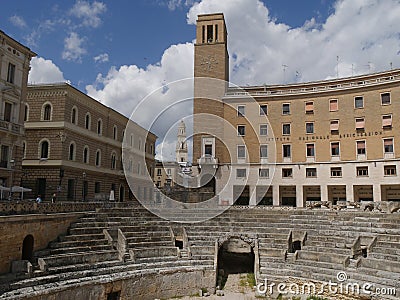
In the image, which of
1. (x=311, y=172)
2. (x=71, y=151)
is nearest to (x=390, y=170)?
(x=311, y=172)

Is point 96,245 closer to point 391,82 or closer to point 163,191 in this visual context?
point 163,191

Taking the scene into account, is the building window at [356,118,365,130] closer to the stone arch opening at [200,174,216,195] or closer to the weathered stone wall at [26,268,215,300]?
the stone arch opening at [200,174,216,195]

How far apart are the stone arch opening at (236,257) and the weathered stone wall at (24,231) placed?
9.20 m

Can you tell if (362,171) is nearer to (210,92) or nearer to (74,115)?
(210,92)

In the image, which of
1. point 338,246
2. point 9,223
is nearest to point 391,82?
point 338,246

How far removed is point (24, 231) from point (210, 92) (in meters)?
24.9

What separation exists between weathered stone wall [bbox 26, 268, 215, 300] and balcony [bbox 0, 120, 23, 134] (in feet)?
41.6

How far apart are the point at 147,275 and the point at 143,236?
3.72m

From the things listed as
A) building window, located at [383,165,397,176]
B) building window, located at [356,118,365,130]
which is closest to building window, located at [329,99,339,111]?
building window, located at [356,118,365,130]

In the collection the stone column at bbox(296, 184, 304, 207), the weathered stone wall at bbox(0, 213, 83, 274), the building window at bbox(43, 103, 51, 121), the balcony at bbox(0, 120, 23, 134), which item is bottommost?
the weathered stone wall at bbox(0, 213, 83, 274)

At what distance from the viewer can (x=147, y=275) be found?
1770 cm

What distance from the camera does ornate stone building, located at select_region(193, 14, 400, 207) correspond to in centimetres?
3198

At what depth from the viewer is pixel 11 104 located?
2377cm

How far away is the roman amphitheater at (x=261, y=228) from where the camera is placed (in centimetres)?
1608
